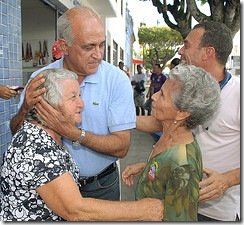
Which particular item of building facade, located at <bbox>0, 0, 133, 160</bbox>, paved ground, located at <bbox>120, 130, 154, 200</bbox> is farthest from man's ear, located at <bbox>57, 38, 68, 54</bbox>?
paved ground, located at <bbox>120, 130, 154, 200</bbox>

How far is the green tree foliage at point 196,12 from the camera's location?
655 centimetres

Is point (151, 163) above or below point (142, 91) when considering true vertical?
above

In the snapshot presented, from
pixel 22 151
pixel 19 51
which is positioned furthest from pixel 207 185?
pixel 19 51

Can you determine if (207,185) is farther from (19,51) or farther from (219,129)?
(19,51)

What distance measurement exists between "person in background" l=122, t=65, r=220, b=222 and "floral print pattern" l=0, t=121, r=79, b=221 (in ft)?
1.27

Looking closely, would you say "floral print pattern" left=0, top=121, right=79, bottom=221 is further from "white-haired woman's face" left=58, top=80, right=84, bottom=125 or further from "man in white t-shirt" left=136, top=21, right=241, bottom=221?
"man in white t-shirt" left=136, top=21, right=241, bottom=221

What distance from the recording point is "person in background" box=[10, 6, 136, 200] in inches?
73.8

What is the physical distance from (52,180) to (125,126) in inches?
29.5

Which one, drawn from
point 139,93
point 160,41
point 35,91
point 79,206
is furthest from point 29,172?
point 160,41

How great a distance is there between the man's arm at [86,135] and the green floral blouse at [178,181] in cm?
45

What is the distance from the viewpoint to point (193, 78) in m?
1.48

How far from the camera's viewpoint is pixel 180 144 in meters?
1.45

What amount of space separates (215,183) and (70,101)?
776 mm

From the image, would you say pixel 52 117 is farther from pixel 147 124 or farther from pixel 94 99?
pixel 147 124
